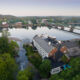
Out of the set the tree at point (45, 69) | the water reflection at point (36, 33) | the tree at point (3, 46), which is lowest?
the water reflection at point (36, 33)

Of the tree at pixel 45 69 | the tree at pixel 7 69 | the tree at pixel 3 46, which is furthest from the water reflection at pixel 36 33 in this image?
the tree at pixel 45 69

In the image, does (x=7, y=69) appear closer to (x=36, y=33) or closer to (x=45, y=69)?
(x=45, y=69)

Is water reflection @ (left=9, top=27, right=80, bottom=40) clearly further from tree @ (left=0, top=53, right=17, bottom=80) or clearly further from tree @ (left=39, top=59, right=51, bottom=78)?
tree @ (left=39, top=59, right=51, bottom=78)

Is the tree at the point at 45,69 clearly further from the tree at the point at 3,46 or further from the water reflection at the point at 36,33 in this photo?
the water reflection at the point at 36,33

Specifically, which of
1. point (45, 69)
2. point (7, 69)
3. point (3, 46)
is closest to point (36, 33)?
point (3, 46)

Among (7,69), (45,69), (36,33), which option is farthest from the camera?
(36,33)

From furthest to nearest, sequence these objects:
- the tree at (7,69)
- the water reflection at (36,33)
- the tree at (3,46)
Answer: the water reflection at (36,33) → the tree at (3,46) → the tree at (7,69)

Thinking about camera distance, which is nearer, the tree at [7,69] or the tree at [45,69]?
the tree at [7,69]

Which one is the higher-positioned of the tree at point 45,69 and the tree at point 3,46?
the tree at point 3,46

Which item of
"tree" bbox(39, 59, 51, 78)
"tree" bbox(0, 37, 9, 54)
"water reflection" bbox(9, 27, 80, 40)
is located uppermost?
"tree" bbox(0, 37, 9, 54)

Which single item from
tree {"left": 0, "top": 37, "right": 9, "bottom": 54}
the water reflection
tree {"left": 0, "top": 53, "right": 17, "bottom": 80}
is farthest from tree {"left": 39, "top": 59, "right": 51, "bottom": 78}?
the water reflection

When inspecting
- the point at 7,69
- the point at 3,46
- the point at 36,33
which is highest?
the point at 3,46

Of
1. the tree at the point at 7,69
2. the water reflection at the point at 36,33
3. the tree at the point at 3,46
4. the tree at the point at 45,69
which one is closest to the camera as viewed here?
the tree at the point at 7,69
